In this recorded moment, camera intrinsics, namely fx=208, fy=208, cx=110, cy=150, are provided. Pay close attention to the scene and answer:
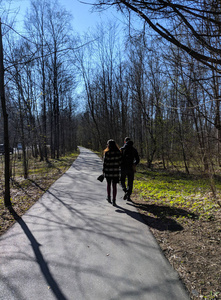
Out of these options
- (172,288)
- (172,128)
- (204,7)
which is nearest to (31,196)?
(172,288)

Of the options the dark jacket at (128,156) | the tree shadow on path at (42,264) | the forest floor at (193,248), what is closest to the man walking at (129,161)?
the dark jacket at (128,156)

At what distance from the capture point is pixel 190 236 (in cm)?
385

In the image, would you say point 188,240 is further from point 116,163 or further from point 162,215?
point 116,163

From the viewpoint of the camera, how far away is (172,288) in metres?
2.49

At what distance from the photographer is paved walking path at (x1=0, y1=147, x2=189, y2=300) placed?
244 centimetres

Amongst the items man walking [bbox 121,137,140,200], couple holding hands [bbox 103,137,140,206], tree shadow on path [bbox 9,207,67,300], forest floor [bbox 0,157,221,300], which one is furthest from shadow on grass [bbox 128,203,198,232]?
tree shadow on path [bbox 9,207,67,300]

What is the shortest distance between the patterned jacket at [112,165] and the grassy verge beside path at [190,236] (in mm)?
1183

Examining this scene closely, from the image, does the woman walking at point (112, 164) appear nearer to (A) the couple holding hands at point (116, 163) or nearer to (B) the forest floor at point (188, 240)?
(A) the couple holding hands at point (116, 163)

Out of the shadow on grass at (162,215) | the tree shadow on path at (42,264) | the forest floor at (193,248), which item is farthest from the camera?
the shadow on grass at (162,215)

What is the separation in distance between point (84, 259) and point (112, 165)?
330 centimetres

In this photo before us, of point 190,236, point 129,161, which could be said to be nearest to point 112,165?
point 129,161

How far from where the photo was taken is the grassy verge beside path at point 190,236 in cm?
262

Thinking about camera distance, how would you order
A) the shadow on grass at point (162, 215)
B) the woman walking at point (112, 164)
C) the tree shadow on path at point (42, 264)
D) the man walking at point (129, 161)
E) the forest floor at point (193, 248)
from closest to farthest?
1. the tree shadow on path at point (42, 264)
2. the forest floor at point (193, 248)
3. the shadow on grass at point (162, 215)
4. the woman walking at point (112, 164)
5. the man walking at point (129, 161)

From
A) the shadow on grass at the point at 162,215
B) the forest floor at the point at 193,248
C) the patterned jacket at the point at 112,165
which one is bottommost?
the shadow on grass at the point at 162,215
